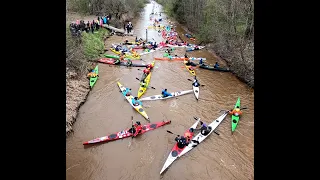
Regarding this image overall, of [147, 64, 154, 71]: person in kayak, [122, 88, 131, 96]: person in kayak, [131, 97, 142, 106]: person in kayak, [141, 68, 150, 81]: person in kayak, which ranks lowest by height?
[131, 97, 142, 106]: person in kayak

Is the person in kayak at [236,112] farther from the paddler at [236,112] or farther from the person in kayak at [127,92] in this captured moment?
the person in kayak at [127,92]

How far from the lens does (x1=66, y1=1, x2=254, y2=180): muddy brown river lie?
937cm

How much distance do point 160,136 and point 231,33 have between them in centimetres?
1223

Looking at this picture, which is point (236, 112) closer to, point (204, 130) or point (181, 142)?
point (204, 130)

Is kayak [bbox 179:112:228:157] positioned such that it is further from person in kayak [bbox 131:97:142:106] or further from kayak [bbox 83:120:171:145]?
person in kayak [bbox 131:97:142:106]

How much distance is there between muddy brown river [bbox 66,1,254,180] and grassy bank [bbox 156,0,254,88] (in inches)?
53.2

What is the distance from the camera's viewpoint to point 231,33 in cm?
1973

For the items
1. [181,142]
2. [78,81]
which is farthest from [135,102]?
[78,81]

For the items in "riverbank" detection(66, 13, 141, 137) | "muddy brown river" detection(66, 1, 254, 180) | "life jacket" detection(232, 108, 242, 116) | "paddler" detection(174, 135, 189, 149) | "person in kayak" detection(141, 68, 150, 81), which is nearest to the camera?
"muddy brown river" detection(66, 1, 254, 180)

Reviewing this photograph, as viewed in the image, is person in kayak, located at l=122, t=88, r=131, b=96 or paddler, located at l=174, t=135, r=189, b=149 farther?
person in kayak, located at l=122, t=88, r=131, b=96

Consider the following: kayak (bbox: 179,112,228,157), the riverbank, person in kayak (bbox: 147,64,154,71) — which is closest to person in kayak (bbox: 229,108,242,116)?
kayak (bbox: 179,112,228,157)
